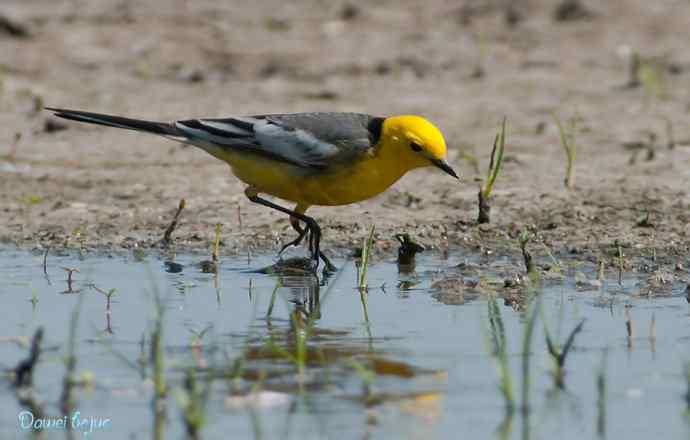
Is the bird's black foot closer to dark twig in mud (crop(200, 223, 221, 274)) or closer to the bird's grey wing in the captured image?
dark twig in mud (crop(200, 223, 221, 274))

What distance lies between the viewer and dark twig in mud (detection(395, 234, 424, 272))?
7613 millimetres

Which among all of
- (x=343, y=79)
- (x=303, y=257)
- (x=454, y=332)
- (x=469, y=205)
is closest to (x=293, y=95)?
(x=343, y=79)

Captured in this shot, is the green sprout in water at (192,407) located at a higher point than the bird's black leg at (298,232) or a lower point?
lower

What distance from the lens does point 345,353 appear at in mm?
5805

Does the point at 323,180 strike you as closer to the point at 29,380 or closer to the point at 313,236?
the point at 313,236

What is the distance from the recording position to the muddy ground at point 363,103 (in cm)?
843

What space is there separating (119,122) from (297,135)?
0.92 m

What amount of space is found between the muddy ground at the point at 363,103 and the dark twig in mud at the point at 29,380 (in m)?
2.95

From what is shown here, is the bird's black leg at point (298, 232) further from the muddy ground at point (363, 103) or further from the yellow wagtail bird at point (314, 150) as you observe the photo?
the muddy ground at point (363, 103)

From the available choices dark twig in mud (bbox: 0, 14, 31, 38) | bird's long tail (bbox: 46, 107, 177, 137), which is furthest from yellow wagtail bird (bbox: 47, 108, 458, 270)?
dark twig in mud (bbox: 0, 14, 31, 38)

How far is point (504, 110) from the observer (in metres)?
10.8

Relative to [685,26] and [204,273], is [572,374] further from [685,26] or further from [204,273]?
[685,26]

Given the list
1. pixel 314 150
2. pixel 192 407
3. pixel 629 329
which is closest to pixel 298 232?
pixel 314 150

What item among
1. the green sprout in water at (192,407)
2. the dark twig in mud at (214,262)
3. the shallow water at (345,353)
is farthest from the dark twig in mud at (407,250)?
the green sprout in water at (192,407)
